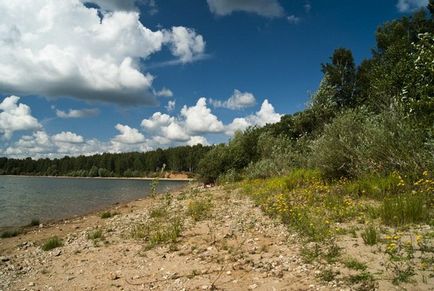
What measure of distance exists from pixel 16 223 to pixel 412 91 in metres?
25.0

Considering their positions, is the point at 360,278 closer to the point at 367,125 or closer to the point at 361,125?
the point at 367,125

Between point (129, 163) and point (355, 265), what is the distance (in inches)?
6958

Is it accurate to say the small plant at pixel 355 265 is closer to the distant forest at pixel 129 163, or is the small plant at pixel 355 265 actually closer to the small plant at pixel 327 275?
the small plant at pixel 327 275

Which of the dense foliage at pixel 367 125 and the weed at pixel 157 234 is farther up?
the dense foliage at pixel 367 125

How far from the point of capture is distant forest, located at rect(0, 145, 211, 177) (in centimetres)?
15450

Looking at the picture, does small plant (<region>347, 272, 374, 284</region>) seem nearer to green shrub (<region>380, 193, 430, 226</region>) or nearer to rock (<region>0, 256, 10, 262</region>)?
green shrub (<region>380, 193, 430, 226</region>)

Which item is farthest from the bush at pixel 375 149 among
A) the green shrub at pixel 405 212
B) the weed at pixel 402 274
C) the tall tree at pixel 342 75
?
the tall tree at pixel 342 75

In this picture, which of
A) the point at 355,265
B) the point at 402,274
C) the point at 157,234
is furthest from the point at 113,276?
the point at 402,274

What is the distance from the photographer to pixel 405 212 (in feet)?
30.7

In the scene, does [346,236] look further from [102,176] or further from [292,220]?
[102,176]

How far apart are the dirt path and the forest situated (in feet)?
19.2

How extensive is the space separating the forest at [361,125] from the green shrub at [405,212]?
8.73ft

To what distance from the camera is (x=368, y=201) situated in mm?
12531

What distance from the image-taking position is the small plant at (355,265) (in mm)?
6651
